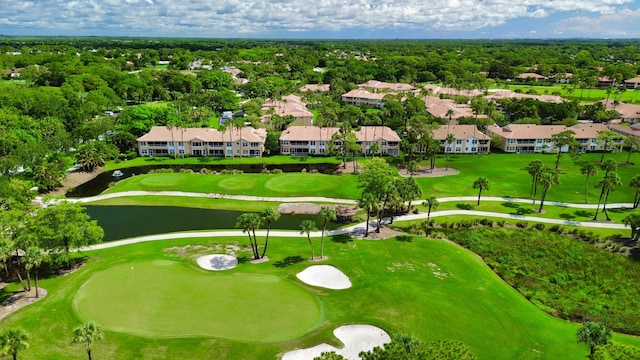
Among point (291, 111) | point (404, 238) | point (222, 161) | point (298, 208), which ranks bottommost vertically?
point (298, 208)

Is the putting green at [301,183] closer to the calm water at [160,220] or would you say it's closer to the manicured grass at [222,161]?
the calm water at [160,220]

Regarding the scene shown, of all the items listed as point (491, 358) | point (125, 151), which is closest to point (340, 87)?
point (125, 151)

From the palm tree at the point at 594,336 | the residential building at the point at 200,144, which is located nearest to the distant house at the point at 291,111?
the residential building at the point at 200,144

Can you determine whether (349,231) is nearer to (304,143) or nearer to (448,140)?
(304,143)

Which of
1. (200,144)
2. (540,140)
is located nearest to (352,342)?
(200,144)

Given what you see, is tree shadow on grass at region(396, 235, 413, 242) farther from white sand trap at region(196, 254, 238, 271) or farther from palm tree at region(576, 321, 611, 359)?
palm tree at region(576, 321, 611, 359)

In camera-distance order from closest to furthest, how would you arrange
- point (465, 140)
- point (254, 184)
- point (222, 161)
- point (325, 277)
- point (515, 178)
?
point (325, 277) → point (254, 184) → point (515, 178) → point (222, 161) → point (465, 140)

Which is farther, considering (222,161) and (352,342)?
(222,161)
